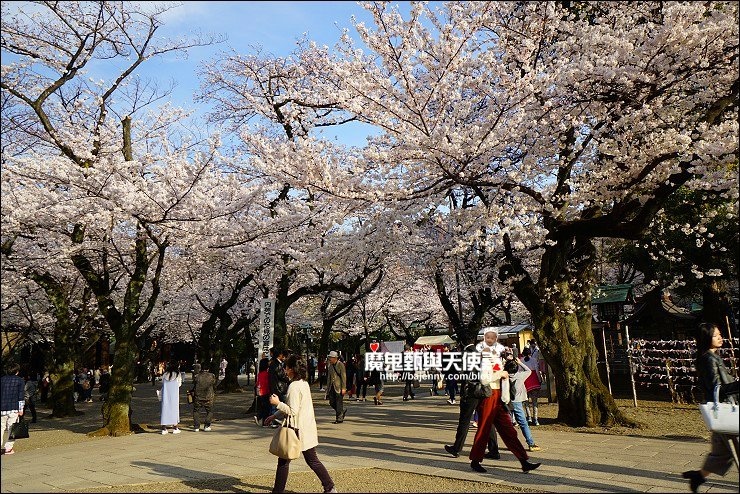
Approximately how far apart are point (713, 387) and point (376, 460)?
4.47 metres

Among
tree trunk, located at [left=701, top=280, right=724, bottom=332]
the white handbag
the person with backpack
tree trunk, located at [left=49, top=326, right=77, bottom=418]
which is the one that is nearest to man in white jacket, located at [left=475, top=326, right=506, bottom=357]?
the person with backpack

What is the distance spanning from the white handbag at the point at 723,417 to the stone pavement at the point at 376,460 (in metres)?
0.96

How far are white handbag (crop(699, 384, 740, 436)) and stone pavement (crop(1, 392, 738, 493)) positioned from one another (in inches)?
37.6

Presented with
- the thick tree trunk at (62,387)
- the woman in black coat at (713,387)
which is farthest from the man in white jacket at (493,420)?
the thick tree trunk at (62,387)

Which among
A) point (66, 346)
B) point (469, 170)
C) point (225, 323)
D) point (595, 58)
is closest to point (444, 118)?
point (469, 170)

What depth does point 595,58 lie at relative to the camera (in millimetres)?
8578

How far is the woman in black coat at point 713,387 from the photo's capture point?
5.39m

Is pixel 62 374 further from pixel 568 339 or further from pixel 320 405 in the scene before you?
pixel 568 339

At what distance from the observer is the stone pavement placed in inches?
254

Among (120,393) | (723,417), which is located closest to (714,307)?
(723,417)

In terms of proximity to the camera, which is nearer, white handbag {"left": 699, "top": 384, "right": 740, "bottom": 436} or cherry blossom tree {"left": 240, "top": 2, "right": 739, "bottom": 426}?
white handbag {"left": 699, "top": 384, "right": 740, "bottom": 436}

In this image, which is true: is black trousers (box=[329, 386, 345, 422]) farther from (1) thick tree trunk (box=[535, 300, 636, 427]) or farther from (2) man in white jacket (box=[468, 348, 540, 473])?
(2) man in white jacket (box=[468, 348, 540, 473])

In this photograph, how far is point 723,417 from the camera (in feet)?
17.1

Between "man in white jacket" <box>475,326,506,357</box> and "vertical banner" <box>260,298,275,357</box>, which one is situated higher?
"vertical banner" <box>260,298,275,357</box>
